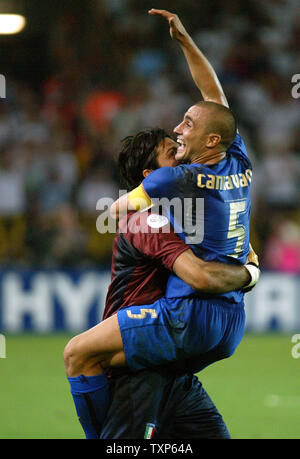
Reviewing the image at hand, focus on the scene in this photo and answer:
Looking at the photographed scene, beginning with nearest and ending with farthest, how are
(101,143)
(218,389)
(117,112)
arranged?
(218,389)
(101,143)
(117,112)

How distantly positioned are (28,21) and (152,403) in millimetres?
9141

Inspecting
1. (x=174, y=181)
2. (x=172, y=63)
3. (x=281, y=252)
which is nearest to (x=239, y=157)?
(x=174, y=181)

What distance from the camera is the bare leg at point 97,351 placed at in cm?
352

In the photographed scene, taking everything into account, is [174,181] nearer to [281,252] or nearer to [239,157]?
[239,157]

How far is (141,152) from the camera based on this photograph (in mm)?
3818

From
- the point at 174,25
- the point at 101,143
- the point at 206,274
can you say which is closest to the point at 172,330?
the point at 206,274

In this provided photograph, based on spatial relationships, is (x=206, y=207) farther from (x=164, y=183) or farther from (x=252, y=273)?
(x=252, y=273)

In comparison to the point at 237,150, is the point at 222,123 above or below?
above

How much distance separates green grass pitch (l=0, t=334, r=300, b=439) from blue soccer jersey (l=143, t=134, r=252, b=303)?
218 cm

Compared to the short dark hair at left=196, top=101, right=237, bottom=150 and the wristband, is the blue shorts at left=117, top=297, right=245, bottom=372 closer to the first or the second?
the wristband

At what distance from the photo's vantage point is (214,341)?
140 inches

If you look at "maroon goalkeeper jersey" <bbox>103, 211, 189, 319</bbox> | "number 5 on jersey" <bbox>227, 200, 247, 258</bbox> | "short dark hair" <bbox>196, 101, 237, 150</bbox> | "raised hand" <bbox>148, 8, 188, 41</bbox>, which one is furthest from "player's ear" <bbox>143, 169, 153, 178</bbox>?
"raised hand" <bbox>148, 8, 188, 41</bbox>

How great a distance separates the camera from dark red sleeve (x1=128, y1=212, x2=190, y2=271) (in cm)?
352

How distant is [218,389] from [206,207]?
12.4 feet
